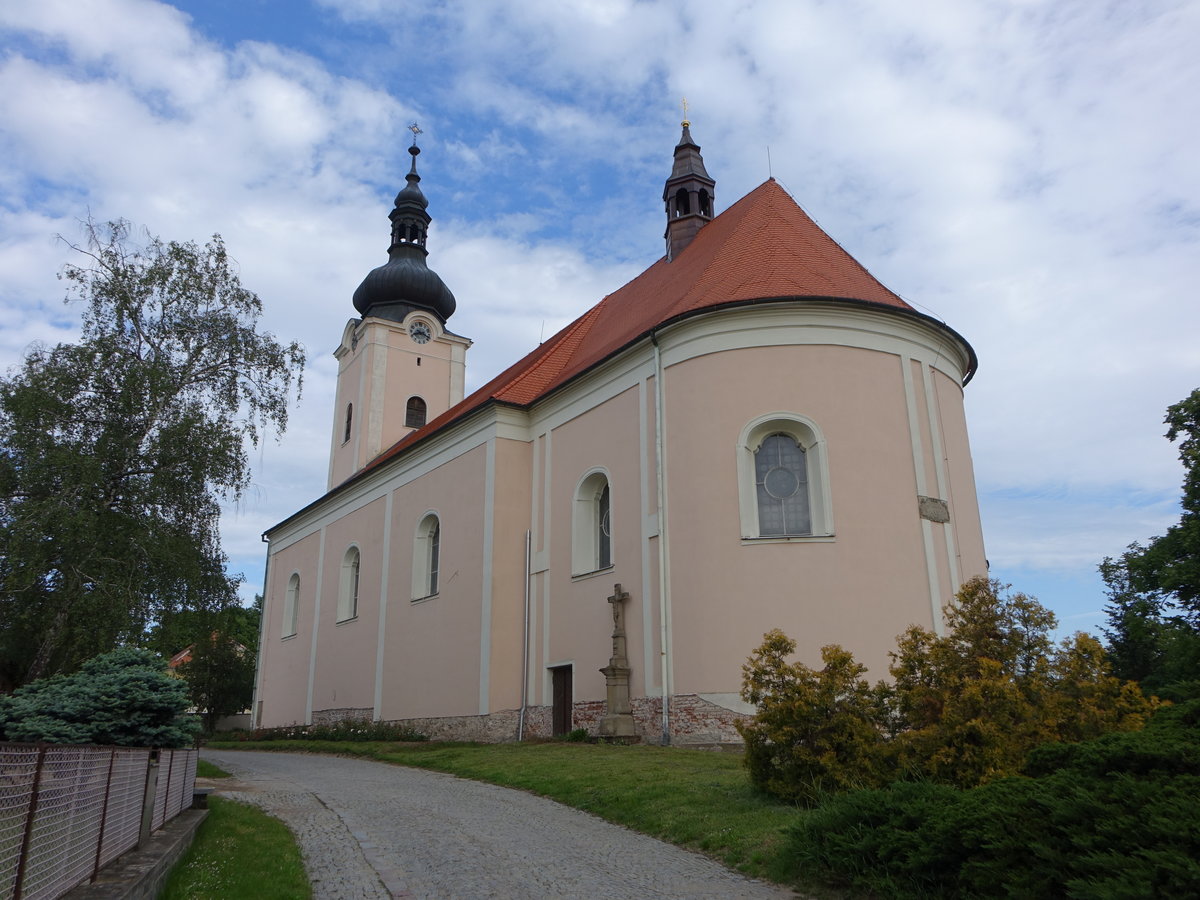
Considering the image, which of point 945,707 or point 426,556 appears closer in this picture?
point 945,707

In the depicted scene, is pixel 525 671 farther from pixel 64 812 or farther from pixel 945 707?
pixel 64 812

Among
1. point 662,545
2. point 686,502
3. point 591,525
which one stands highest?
point 591,525

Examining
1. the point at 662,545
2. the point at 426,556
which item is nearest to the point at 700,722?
the point at 662,545

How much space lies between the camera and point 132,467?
1612cm

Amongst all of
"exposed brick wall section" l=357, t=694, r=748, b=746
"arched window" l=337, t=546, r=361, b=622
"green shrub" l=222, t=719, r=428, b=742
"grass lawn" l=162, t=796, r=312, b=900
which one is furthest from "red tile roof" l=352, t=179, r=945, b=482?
"grass lawn" l=162, t=796, r=312, b=900

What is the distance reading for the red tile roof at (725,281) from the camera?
17562 mm

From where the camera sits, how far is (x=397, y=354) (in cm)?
3316

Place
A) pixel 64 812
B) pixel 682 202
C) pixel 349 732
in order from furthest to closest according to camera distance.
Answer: pixel 682 202
pixel 349 732
pixel 64 812

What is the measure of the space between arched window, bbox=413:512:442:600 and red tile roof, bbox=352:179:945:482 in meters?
2.34

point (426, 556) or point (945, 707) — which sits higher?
point (426, 556)

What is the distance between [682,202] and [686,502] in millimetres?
11773

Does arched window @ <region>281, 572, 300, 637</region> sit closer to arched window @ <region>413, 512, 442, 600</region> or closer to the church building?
the church building

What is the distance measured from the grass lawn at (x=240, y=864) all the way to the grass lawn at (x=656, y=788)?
3.02 meters

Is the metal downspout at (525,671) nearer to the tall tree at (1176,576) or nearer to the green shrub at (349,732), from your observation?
the green shrub at (349,732)
